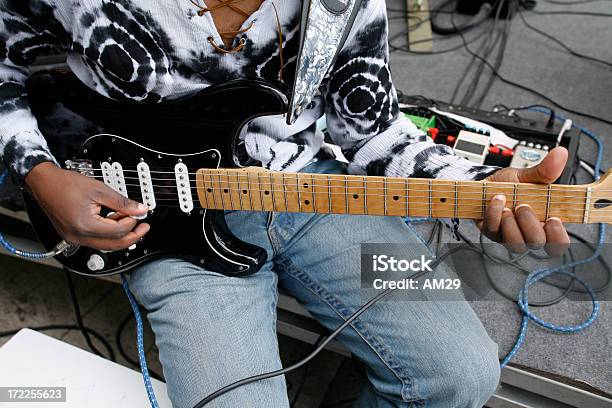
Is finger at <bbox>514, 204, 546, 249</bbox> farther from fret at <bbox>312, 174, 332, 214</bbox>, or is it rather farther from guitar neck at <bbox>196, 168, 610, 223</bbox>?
fret at <bbox>312, 174, 332, 214</bbox>

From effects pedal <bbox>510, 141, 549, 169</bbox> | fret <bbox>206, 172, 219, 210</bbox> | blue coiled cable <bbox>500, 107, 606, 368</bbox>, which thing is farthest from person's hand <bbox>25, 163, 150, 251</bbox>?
effects pedal <bbox>510, 141, 549, 169</bbox>

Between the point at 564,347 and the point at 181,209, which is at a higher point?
the point at 181,209

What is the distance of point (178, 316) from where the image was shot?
793 mm

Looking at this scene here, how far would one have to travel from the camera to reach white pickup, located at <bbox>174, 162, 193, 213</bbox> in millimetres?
821

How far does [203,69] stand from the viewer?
84cm

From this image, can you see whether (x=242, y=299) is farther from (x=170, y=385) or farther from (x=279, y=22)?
(x=279, y=22)

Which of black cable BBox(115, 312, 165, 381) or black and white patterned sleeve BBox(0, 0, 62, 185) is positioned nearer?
black and white patterned sleeve BBox(0, 0, 62, 185)

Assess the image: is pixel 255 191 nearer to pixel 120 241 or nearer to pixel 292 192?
pixel 292 192

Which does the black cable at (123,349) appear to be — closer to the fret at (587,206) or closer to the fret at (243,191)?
the fret at (243,191)

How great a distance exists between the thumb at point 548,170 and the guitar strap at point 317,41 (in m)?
0.34

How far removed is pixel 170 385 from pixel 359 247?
38 cm

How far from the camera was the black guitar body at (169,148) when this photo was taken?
0.80m

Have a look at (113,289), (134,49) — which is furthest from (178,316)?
(113,289)

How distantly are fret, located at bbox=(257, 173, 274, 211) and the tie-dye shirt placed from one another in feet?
0.33
